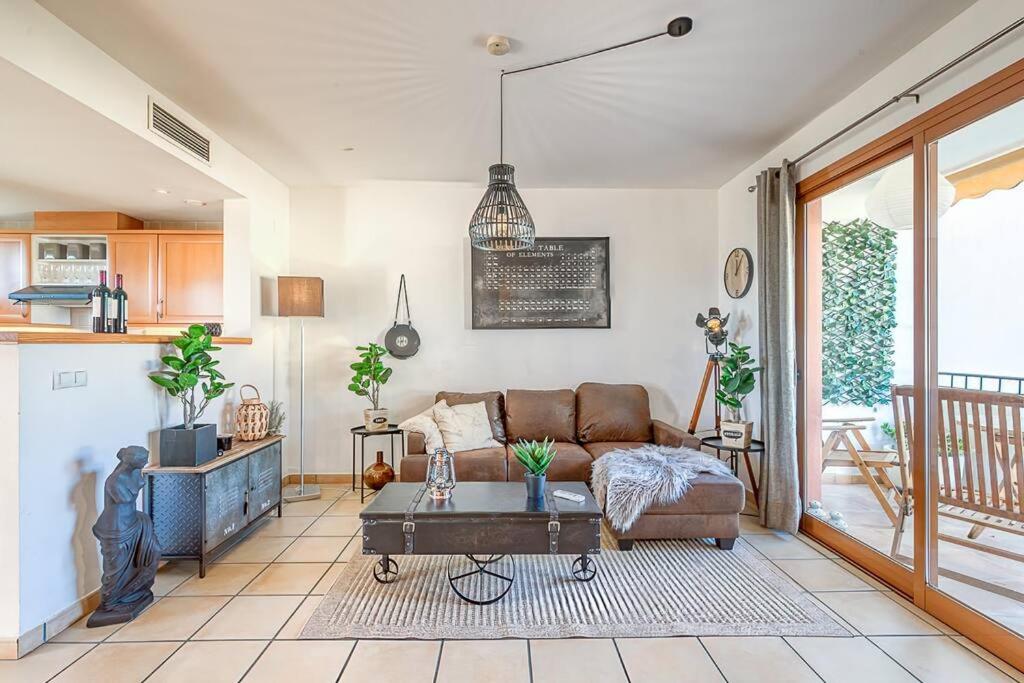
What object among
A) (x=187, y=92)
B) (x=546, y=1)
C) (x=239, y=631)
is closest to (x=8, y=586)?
(x=239, y=631)

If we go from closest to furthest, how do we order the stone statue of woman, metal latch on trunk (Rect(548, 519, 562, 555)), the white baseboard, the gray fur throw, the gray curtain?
1. the white baseboard
2. the stone statue of woman
3. metal latch on trunk (Rect(548, 519, 562, 555))
4. the gray fur throw
5. the gray curtain

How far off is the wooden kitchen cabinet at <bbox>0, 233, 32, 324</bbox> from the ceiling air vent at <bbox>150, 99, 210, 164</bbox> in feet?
8.04

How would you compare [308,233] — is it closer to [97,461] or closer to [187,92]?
[187,92]

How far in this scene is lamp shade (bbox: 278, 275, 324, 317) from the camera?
4.24 metres

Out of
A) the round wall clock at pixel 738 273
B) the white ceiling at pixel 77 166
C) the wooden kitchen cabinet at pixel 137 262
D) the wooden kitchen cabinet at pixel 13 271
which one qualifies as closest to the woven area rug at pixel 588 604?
the round wall clock at pixel 738 273

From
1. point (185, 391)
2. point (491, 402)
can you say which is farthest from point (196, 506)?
point (491, 402)

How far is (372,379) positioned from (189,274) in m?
1.82

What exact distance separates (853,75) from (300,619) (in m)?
4.03

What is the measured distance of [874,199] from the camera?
2.97 meters

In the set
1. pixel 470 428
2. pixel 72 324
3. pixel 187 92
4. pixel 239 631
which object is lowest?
pixel 239 631

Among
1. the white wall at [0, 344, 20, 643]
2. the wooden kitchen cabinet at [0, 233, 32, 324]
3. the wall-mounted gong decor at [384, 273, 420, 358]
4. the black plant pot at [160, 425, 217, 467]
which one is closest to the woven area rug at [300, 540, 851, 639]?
the black plant pot at [160, 425, 217, 467]

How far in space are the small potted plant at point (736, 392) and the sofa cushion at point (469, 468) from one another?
5.53ft

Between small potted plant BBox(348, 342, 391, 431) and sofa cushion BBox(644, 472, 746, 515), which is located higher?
small potted plant BBox(348, 342, 391, 431)

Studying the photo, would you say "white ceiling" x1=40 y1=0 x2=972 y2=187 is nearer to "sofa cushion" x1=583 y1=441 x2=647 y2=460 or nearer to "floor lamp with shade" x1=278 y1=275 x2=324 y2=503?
"floor lamp with shade" x1=278 y1=275 x2=324 y2=503
